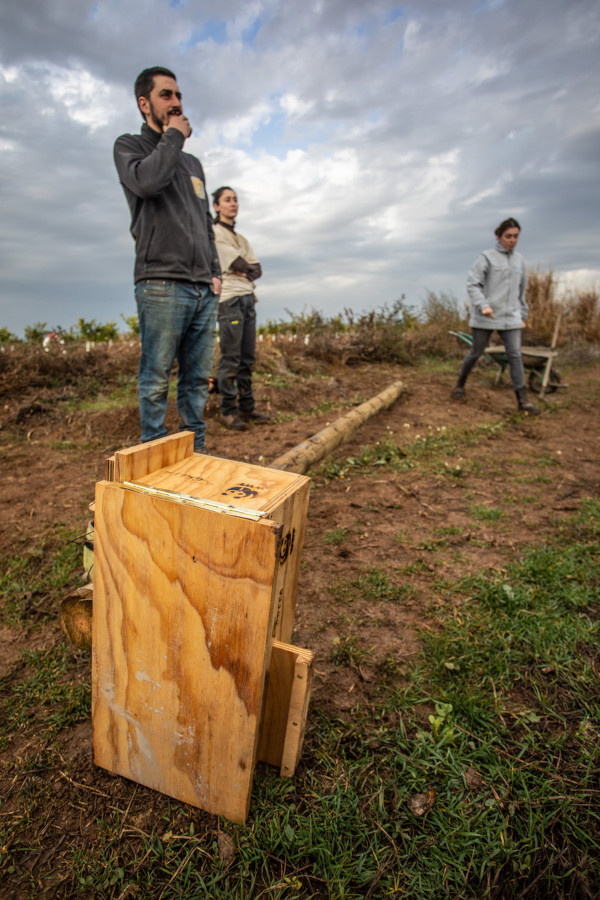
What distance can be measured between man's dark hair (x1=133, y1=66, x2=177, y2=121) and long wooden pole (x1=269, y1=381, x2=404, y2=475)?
230 cm

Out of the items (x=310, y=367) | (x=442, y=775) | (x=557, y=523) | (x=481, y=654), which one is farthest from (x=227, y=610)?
(x=310, y=367)

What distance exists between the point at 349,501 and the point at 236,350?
2.43 m

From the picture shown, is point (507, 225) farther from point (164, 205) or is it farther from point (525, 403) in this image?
point (164, 205)

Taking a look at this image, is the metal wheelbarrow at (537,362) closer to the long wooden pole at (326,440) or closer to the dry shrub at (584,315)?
the long wooden pole at (326,440)

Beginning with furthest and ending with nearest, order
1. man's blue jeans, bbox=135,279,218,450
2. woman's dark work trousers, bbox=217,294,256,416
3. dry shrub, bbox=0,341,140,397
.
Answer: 1. dry shrub, bbox=0,341,140,397
2. woman's dark work trousers, bbox=217,294,256,416
3. man's blue jeans, bbox=135,279,218,450

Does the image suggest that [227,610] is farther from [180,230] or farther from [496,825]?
[180,230]

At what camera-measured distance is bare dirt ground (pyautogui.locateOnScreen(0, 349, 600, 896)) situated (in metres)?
1.76

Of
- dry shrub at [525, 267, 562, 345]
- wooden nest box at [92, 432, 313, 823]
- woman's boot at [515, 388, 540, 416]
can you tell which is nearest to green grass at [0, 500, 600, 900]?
wooden nest box at [92, 432, 313, 823]

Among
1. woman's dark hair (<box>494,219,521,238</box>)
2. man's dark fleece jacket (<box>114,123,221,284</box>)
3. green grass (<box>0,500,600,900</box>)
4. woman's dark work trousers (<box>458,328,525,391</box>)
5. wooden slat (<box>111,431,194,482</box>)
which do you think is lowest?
green grass (<box>0,500,600,900</box>)

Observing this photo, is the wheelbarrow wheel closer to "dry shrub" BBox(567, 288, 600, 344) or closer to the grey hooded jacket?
the grey hooded jacket

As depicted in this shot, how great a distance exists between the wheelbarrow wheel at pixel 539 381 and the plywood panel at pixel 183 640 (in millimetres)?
8016

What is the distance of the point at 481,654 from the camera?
75.4 inches

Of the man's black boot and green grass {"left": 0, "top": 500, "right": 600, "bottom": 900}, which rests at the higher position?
the man's black boot

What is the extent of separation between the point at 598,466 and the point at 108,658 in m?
4.45
